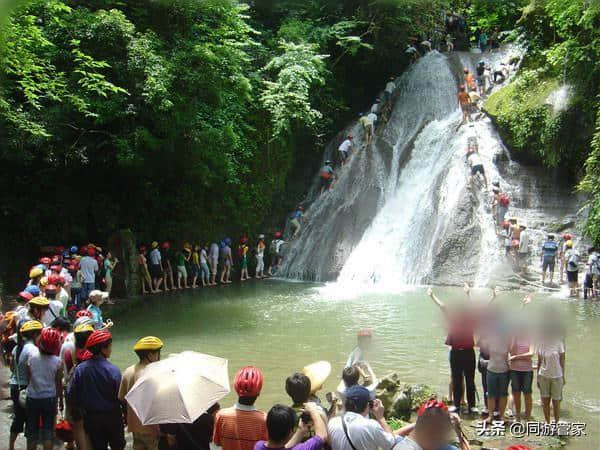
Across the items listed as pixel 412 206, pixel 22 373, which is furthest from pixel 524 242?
pixel 22 373

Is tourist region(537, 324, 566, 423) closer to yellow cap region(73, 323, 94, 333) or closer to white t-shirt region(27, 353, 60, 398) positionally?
yellow cap region(73, 323, 94, 333)

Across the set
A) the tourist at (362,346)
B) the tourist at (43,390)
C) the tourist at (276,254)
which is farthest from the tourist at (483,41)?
the tourist at (43,390)

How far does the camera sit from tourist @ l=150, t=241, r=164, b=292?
19.9m

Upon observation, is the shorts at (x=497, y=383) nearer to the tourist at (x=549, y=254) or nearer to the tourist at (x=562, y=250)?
the tourist at (x=549, y=254)

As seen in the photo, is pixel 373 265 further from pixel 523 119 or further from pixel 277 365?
pixel 277 365

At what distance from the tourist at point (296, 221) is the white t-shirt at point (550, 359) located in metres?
18.0

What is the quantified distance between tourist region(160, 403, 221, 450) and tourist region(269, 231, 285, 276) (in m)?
19.1

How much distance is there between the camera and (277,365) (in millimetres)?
11219

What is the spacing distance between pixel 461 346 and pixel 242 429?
161 inches

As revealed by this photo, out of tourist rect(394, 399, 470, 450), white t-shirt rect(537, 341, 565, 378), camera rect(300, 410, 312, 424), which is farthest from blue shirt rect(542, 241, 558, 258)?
tourist rect(394, 399, 470, 450)

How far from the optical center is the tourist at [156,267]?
19.9 metres

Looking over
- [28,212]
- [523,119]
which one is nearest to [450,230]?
[523,119]

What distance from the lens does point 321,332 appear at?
13828 mm

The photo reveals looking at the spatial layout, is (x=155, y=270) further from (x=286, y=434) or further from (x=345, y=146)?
(x=286, y=434)
